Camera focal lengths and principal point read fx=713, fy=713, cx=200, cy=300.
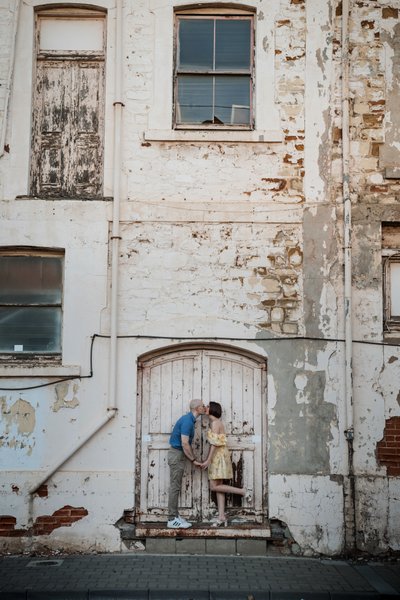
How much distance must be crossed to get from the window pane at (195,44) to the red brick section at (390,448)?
5844 mm

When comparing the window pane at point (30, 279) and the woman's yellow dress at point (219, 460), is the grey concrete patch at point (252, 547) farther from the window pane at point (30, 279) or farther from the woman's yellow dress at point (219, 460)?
the window pane at point (30, 279)

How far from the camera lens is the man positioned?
9570 mm

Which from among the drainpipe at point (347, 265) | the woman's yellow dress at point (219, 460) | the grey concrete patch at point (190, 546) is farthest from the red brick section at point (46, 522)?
the drainpipe at point (347, 265)

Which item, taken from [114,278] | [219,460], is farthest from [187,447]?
[114,278]

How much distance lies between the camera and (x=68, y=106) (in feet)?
34.4

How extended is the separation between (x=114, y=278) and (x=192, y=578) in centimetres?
403

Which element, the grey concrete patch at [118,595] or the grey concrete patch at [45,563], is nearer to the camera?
the grey concrete patch at [118,595]

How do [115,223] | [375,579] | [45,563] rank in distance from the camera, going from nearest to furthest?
[375,579]
[45,563]
[115,223]

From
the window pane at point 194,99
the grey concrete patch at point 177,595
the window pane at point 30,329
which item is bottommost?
the grey concrete patch at point 177,595

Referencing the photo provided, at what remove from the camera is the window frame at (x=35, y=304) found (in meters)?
10.0

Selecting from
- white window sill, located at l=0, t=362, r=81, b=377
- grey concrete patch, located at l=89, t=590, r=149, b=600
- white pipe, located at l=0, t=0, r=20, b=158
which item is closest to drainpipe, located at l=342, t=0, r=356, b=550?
grey concrete patch, located at l=89, t=590, r=149, b=600

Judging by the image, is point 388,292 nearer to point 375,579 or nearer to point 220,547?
point 375,579

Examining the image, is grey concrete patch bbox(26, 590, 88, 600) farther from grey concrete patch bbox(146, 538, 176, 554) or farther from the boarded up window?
the boarded up window

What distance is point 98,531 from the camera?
952 cm
